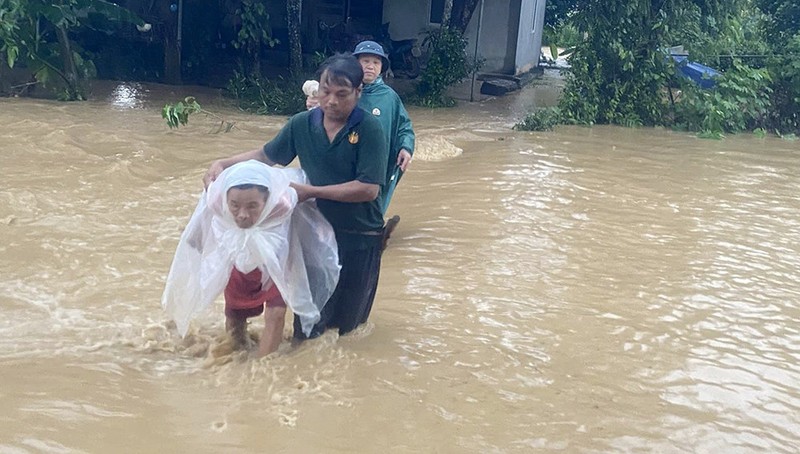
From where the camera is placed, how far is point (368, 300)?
14.9ft

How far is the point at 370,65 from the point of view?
535 centimetres

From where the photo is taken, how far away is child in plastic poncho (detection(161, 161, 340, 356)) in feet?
12.4

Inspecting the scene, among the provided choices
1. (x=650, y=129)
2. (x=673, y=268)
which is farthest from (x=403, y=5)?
(x=673, y=268)

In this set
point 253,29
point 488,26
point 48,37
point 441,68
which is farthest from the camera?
point 488,26

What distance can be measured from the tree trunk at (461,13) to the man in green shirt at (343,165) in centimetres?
1332

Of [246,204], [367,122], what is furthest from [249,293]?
[367,122]

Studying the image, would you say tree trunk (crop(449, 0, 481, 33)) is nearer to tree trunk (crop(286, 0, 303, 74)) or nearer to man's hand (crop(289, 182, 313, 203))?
tree trunk (crop(286, 0, 303, 74))

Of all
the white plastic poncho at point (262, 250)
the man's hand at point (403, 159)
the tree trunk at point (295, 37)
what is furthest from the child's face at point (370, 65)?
the tree trunk at point (295, 37)

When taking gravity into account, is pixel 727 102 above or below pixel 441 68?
below

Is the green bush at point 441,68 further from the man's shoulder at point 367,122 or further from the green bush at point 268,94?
the man's shoulder at point 367,122

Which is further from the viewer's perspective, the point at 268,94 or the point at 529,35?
the point at 529,35

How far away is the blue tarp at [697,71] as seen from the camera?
14.9m

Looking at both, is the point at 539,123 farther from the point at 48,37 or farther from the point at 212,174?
the point at 212,174

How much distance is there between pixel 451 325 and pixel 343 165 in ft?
4.99
